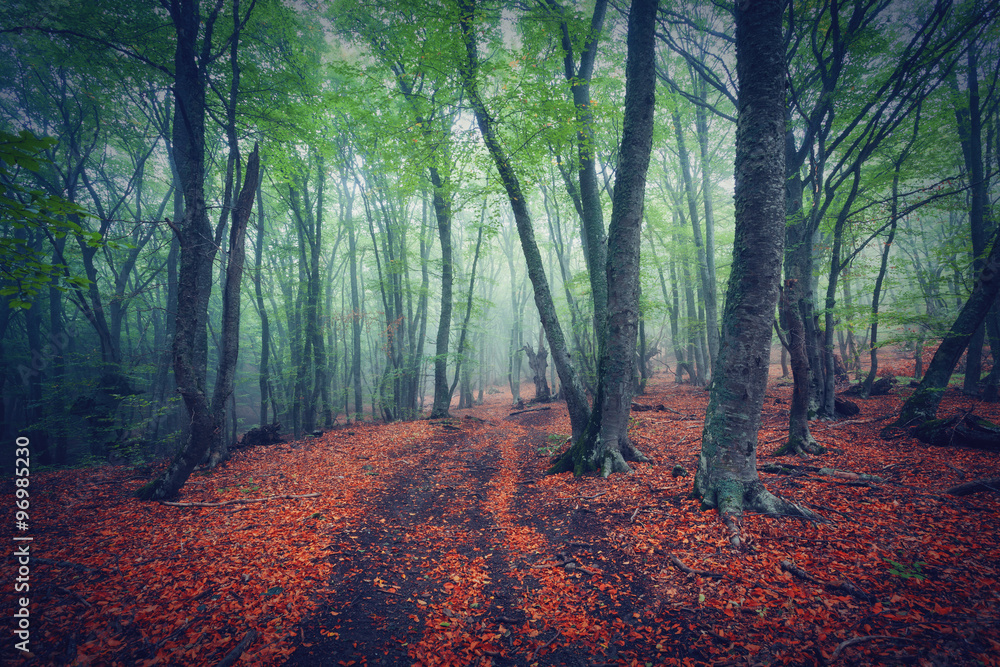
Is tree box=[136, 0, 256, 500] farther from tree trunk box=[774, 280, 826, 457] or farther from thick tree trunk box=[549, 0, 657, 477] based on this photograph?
tree trunk box=[774, 280, 826, 457]

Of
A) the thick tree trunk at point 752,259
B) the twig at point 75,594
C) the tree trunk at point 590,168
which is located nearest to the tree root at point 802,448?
the thick tree trunk at point 752,259

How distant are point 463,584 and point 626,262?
5.34 meters

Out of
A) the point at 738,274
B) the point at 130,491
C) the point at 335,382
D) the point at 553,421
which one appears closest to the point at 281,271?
A: the point at 335,382

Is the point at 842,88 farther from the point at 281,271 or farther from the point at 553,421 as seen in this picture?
the point at 281,271

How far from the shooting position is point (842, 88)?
758cm

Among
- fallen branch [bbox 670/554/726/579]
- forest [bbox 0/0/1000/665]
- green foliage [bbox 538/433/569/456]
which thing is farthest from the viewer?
green foliage [bbox 538/433/569/456]

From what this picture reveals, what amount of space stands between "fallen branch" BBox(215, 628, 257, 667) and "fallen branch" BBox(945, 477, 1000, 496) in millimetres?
7416

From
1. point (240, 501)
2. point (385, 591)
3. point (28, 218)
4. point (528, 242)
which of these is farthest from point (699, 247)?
point (28, 218)

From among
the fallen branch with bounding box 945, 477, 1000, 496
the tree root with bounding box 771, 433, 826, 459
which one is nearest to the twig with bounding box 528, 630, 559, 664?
the fallen branch with bounding box 945, 477, 1000, 496

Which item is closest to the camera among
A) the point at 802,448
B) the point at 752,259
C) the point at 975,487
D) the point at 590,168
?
the point at 975,487

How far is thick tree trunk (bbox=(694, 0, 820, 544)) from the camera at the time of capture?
412 centimetres

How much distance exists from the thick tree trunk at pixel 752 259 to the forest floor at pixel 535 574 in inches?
20.9

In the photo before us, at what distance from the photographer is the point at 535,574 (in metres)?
3.80

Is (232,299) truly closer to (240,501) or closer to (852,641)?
(240,501)
